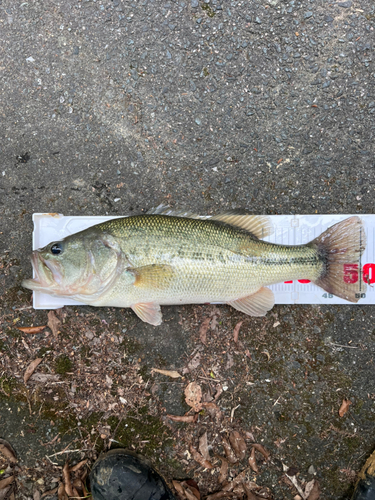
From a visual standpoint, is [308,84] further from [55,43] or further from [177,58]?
[55,43]

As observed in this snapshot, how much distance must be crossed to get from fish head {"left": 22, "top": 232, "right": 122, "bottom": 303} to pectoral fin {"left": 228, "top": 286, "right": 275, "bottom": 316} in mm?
1235

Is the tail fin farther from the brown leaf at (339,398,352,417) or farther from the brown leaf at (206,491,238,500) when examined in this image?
the brown leaf at (206,491,238,500)

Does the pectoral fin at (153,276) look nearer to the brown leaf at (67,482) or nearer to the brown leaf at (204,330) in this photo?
the brown leaf at (204,330)

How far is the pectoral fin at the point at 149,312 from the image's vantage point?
9.98 ft

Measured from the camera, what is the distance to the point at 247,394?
339 cm

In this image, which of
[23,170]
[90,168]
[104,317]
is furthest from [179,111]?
[104,317]

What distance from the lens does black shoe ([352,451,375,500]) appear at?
3271 mm

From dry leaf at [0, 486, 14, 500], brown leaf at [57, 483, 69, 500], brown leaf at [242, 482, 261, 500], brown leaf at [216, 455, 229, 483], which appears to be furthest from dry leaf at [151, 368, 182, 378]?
dry leaf at [0, 486, 14, 500]

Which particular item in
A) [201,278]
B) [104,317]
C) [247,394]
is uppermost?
[201,278]

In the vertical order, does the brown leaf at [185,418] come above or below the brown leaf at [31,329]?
below

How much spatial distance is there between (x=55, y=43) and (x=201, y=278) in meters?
2.91

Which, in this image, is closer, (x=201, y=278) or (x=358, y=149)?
(x=201, y=278)

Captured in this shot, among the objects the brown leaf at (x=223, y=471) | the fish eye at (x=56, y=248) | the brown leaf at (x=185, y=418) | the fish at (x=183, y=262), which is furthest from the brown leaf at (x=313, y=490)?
the fish eye at (x=56, y=248)

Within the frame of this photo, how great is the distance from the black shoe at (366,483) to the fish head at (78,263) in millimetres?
3247
